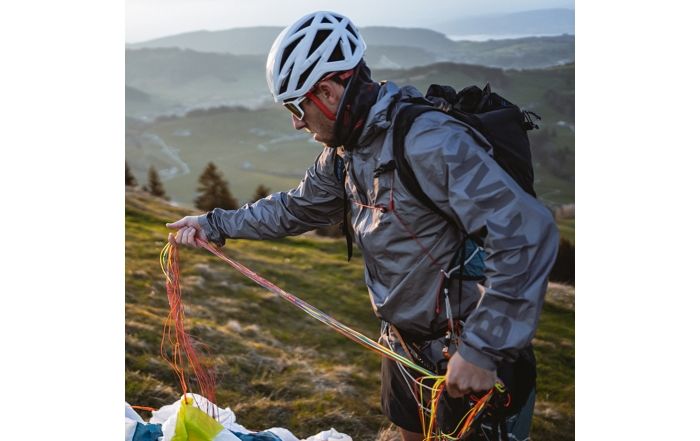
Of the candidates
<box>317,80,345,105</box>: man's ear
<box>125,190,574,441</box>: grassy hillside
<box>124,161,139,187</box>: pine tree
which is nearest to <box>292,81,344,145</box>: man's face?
<box>317,80,345,105</box>: man's ear

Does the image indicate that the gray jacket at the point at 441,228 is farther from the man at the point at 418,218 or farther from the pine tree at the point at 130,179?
the pine tree at the point at 130,179

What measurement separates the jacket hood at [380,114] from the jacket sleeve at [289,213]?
1.31 feet

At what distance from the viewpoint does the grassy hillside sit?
14.8 feet

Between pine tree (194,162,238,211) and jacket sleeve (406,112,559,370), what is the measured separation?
6010 mm

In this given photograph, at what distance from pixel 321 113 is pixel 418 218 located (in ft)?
1.32

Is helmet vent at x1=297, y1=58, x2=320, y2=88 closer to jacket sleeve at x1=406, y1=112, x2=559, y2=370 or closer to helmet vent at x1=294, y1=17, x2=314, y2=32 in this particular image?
helmet vent at x1=294, y1=17, x2=314, y2=32

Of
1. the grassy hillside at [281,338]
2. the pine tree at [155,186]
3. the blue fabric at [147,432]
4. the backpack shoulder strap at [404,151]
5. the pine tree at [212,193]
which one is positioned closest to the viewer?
the backpack shoulder strap at [404,151]

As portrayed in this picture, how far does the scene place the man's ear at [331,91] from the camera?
218 cm

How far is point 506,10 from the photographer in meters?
6.36

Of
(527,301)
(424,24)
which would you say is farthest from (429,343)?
(424,24)

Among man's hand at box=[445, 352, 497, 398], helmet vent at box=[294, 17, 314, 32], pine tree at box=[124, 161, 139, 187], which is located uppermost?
helmet vent at box=[294, 17, 314, 32]

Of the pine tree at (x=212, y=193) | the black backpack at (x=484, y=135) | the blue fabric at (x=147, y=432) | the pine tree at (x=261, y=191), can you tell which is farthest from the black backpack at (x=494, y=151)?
the pine tree at (x=212, y=193)

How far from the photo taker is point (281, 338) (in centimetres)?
549
